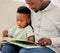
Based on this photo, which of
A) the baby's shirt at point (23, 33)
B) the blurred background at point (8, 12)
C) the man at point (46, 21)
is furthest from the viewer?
the blurred background at point (8, 12)

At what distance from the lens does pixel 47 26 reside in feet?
4.68

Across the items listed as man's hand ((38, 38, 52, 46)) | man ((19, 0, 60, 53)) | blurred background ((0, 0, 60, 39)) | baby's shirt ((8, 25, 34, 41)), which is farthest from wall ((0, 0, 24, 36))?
man's hand ((38, 38, 52, 46))

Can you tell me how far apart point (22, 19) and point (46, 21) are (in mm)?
264

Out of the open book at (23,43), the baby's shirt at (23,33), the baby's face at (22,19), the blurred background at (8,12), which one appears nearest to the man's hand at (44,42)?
the open book at (23,43)

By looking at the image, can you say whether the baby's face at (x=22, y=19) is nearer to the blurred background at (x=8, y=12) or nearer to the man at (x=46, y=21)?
the man at (x=46, y=21)

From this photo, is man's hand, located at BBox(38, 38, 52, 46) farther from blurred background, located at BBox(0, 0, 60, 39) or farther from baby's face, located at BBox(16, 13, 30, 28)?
blurred background, located at BBox(0, 0, 60, 39)

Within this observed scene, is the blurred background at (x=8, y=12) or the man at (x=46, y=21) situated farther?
the blurred background at (x=8, y=12)

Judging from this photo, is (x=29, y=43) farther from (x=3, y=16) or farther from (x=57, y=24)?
(x=3, y=16)

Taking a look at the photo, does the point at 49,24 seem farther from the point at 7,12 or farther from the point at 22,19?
the point at 7,12

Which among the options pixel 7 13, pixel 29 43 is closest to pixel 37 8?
pixel 29 43

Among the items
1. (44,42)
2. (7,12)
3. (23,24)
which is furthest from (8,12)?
(44,42)

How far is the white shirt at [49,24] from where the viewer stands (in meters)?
1.41

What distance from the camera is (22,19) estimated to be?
1618mm

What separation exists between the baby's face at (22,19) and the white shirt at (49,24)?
0.15 m
